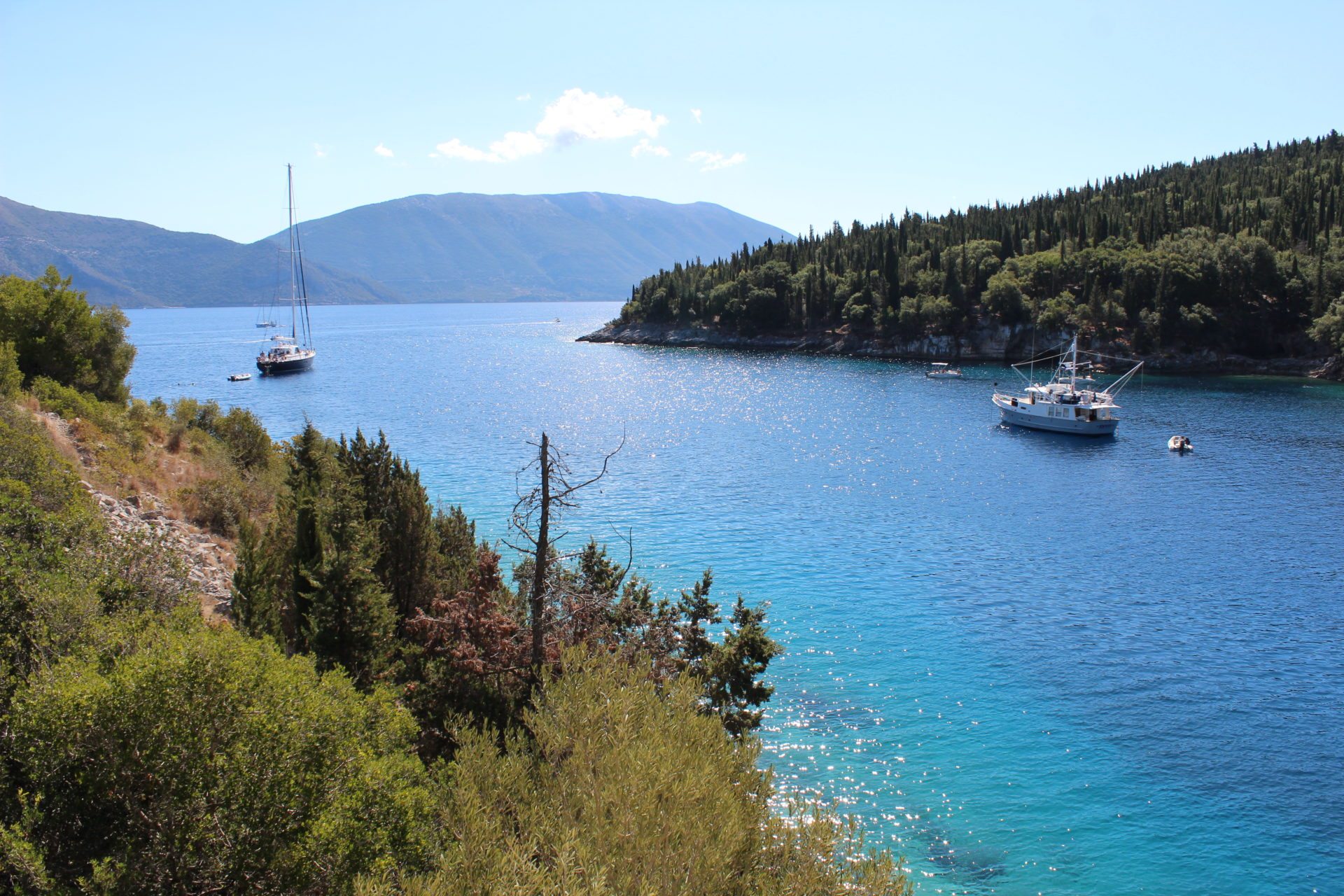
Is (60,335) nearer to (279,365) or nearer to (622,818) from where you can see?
(622,818)

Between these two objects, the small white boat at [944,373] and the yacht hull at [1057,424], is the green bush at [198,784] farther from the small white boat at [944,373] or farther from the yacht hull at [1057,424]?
the small white boat at [944,373]

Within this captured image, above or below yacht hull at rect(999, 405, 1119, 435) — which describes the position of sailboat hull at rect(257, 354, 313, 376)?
above

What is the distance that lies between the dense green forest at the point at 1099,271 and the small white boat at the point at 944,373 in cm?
1783

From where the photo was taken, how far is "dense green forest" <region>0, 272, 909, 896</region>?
10516 millimetres

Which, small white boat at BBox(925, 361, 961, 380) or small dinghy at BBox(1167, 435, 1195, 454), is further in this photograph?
small white boat at BBox(925, 361, 961, 380)

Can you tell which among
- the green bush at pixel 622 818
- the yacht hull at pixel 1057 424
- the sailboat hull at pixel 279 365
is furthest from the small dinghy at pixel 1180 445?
the sailboat hull at pixel 279 365

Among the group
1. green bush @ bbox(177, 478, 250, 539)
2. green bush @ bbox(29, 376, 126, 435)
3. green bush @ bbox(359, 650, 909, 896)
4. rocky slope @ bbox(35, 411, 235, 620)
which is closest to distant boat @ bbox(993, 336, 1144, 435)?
green bush @ bbox(177, 478, 250, 539)

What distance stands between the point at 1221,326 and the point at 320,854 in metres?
134

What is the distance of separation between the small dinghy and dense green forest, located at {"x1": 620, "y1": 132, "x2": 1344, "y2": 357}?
179 ft

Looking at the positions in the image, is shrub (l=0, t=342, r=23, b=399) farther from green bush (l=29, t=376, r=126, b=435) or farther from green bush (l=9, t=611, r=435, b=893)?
green bush (l=9, t=611, r=435, b=893)

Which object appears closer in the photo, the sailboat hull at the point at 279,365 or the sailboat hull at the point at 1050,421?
the sailboat hull at the point at 1050,421

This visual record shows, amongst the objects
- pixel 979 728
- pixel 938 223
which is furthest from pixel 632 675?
pixel 938 223

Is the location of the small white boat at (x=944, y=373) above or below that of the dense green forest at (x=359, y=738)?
above

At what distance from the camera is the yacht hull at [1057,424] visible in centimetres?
7225
